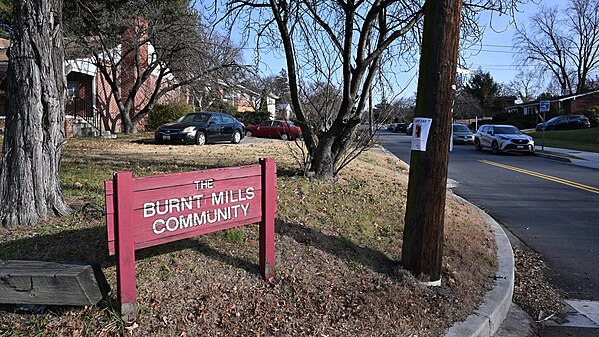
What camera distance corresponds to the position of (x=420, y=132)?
14.5 feet

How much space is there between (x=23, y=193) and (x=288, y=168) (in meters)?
4.92

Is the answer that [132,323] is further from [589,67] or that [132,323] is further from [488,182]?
[589,67]

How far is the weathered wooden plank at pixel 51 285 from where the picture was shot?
3.13 metres

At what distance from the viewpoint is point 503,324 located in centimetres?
440

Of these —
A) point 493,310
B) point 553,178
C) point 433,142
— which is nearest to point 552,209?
point 553,178

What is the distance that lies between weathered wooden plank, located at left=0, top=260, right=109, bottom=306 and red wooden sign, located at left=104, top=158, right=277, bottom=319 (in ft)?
0.67

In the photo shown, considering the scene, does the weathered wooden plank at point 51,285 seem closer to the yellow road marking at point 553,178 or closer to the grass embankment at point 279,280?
the grass embankment at point 279,280

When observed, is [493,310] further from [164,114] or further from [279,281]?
[164,114]

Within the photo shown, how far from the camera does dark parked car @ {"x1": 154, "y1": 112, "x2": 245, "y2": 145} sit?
54.6 ft

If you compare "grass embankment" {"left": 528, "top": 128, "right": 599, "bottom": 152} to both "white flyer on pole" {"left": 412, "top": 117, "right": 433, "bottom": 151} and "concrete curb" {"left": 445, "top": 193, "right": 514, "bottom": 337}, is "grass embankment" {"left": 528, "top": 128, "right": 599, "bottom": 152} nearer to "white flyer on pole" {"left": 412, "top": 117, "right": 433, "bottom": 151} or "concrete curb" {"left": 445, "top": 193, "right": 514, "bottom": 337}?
"concrete curb" {"left": 445, "top": 193, "right": 514, "bottom": 337}

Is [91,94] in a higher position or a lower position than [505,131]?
higher

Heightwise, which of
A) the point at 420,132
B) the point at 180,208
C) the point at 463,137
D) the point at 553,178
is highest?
the point at 420,132

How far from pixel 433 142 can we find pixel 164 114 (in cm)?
2446

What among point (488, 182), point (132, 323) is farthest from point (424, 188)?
point (488, 182)
